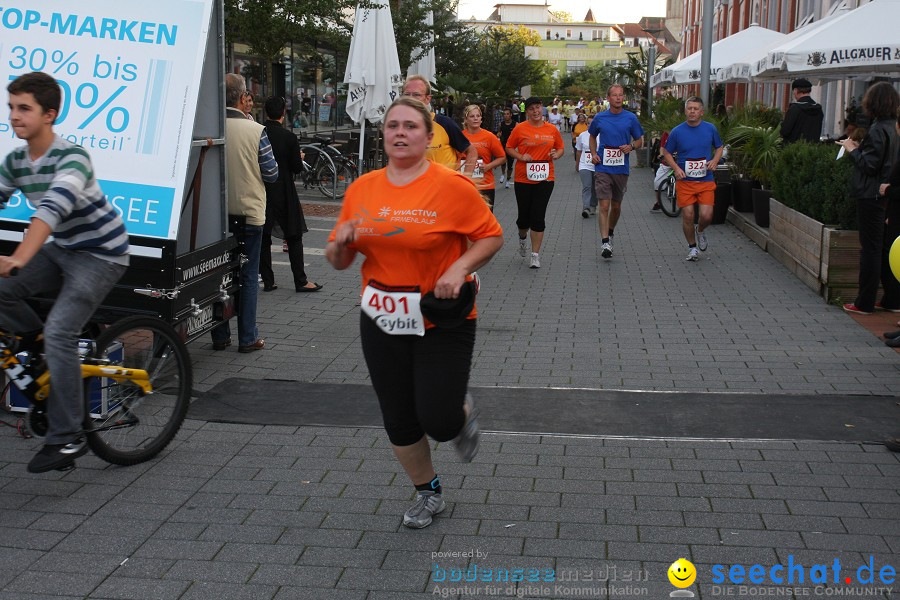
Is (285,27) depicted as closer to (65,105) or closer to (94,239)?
(65,105)

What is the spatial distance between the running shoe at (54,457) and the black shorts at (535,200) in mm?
7866

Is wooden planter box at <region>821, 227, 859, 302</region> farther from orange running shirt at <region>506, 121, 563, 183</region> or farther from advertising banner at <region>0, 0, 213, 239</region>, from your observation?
advertising banner at <region>0, 0, 213, 239</region>

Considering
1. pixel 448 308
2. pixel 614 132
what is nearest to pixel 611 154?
pixel 614 132

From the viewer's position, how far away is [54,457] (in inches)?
185

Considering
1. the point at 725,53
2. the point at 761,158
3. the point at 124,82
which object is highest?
the point at 725,53

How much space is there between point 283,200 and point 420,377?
610 cm

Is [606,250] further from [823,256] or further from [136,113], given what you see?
[136,113]

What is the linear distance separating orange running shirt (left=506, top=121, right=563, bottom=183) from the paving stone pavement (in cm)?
471

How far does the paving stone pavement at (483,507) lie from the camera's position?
156 inches

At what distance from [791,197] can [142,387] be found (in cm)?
855

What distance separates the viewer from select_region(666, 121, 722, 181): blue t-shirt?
41.8ft

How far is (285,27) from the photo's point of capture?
18578mm

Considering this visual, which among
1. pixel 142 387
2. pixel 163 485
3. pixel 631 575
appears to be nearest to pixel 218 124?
pixel 142 387

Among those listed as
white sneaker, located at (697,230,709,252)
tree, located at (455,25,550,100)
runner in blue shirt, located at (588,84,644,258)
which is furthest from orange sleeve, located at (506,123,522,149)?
tree, located at (455,25,550,100)
